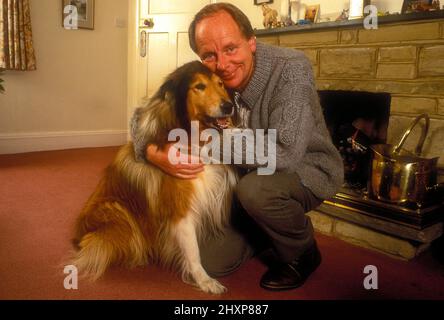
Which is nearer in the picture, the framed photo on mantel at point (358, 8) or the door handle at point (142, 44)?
the framed photo on mantel at point (358, 8)

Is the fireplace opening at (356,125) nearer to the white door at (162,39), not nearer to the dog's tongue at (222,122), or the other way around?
the dog's tongue at (222,122)

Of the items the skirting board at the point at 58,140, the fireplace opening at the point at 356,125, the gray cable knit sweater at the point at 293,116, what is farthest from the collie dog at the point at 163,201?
the skirting board at the point at 58,140

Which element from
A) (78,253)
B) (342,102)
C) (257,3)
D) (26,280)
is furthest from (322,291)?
(257,3)

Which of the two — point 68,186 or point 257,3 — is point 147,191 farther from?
point 257,3

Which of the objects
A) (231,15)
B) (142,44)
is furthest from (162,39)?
(231,15)

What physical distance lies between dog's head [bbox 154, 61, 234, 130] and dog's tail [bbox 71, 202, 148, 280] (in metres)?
0.45

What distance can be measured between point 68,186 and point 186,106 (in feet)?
5.99

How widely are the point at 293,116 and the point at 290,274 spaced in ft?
2.03

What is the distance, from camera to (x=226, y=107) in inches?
53.5

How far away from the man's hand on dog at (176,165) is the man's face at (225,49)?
321 mm

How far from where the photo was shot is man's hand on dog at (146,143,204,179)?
4.52 ft

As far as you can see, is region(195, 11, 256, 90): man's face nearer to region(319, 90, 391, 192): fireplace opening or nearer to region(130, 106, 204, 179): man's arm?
region(130, 106, 204, 179): man's arm

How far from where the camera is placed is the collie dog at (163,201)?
1357mm

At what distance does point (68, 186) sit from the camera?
2.83m
